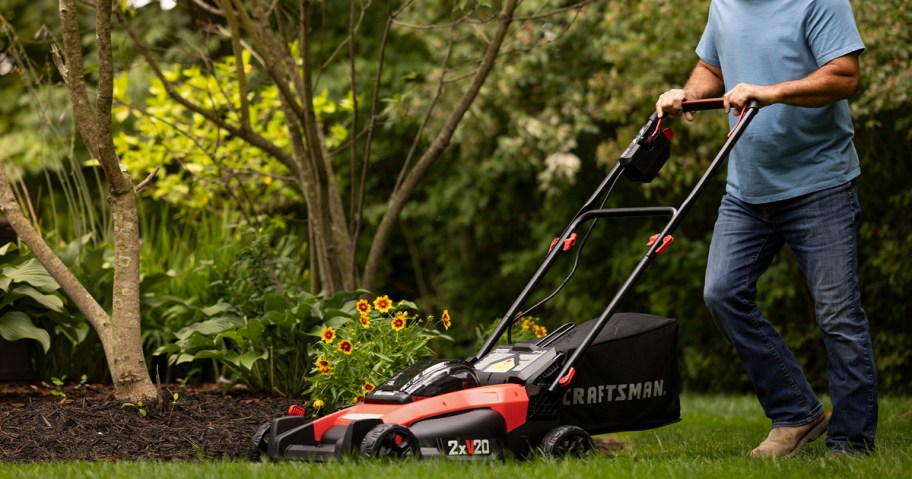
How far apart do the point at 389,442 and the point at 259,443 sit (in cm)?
58

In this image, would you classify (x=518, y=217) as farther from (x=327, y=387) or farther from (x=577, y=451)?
(x=577, y=451)

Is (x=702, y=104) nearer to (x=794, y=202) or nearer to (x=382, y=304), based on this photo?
(x=794, y=202)

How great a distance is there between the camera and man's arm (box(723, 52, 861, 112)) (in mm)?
3408

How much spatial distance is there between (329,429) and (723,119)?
5.31 meters

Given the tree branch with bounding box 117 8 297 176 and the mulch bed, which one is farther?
the tree branch with bounding box 117 8 297 176

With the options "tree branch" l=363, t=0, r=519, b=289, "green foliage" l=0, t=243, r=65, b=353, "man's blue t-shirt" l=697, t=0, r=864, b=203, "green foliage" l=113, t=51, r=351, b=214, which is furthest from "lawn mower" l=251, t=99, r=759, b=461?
"green foliage" l=113, t=51, r=351, b=214

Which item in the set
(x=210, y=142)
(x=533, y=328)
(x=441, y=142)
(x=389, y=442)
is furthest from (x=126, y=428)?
(x=210, y=142)

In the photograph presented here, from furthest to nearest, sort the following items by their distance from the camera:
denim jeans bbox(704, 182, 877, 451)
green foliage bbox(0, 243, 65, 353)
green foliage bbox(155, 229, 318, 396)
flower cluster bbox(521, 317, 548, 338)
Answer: flower cluster bbox(521, 317, 548, 338) < green foliage bbox(155, 229, 318, 396) < green foliage bbox(0, 243, 65, 353) < denim jeans bbox(704, 182, 877, 451)

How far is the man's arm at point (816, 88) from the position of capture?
3.41 metres

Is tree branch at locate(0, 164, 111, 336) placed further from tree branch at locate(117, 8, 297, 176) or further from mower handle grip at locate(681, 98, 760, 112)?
mower handle grip at locate(681, 98, 760, 112)

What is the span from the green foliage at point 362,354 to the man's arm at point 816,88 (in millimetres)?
1500

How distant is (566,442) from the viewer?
3.31 m

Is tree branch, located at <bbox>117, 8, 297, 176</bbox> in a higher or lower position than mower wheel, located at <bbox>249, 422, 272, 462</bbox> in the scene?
higher

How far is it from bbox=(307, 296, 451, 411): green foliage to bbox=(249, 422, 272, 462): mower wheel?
2.01 ft
